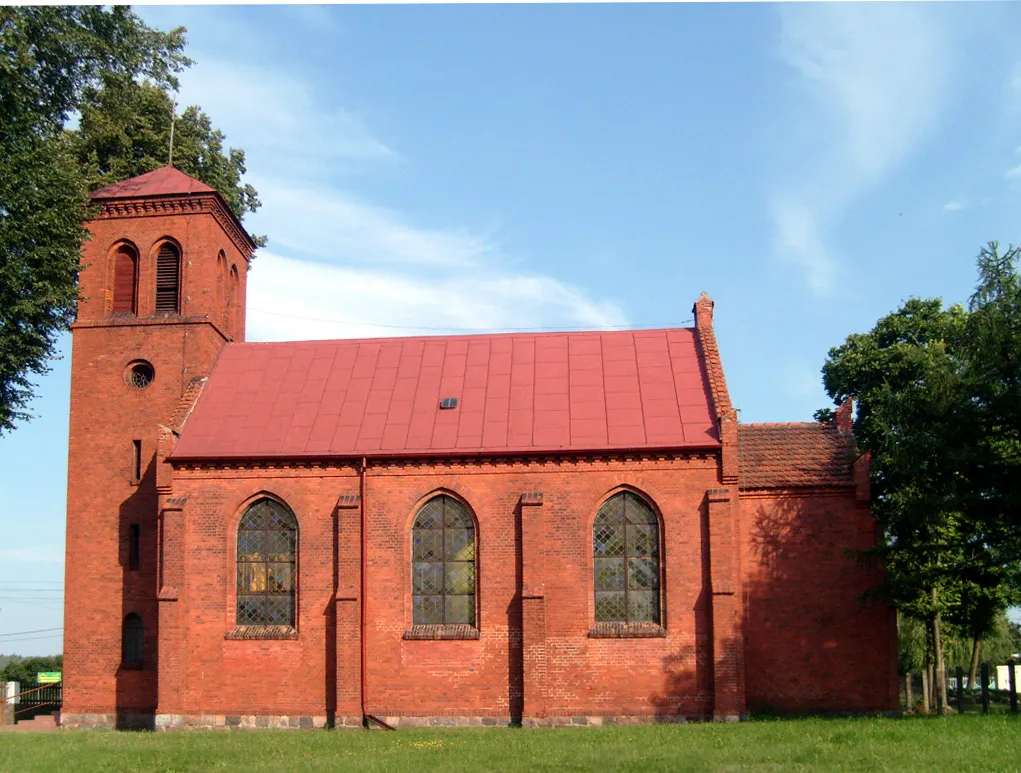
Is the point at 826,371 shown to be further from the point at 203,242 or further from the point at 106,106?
the point at 106,106

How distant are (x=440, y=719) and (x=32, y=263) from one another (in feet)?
45.5

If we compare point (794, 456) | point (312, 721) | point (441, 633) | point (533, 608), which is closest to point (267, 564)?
point (312, 721)

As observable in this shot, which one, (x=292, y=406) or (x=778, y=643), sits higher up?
(x=292, y=406)

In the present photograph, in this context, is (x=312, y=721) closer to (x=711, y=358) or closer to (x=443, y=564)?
(x=443, y=564)

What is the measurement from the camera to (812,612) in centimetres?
2427

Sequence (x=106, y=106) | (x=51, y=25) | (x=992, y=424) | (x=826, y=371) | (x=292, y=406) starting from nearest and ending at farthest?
(x=992, y=424) < (x=51, y=25) < (x=292, y=406) < (x=106, y=106) < (x=826, y=371)

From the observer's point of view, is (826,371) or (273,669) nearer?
(273,669)

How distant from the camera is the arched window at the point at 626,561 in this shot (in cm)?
2427

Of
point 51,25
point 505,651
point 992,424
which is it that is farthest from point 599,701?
point 51,25

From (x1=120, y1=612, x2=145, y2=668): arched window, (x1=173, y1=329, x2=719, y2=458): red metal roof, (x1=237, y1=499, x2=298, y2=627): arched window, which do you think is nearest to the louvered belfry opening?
(x1=173, y1=329, x2=719, y2=458): red metal roof

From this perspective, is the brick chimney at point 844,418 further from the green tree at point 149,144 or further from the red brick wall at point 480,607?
the green tree at point 149,144

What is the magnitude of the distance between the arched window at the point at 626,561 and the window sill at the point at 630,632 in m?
0.22

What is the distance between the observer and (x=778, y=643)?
24.2 meters

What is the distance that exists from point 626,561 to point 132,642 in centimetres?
1230
